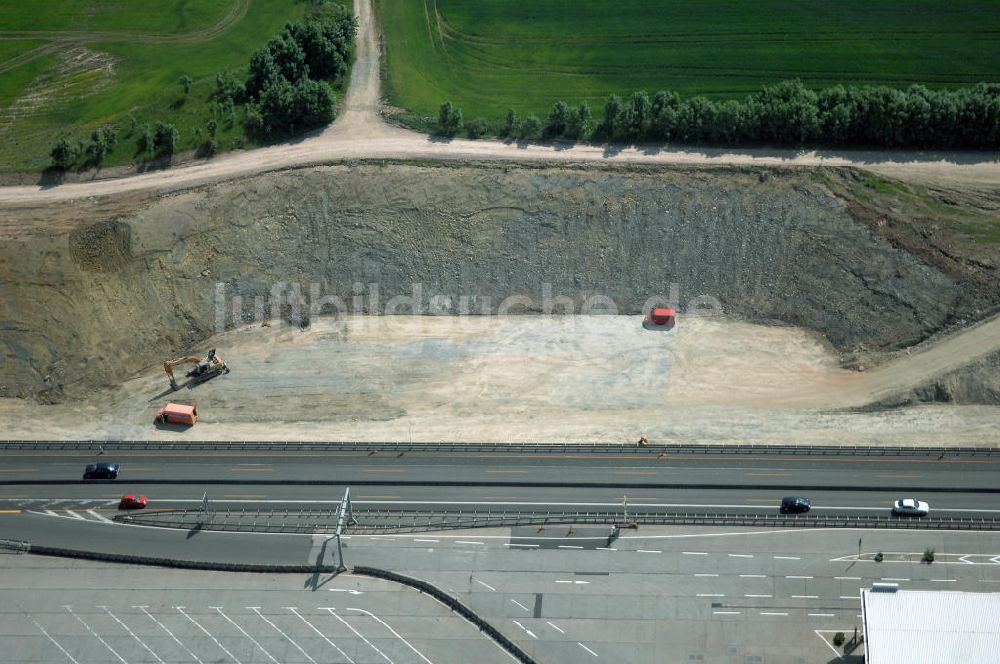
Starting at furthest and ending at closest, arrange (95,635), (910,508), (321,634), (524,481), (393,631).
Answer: (524,481), (910,508), (95,635), (393,631), (321,634)

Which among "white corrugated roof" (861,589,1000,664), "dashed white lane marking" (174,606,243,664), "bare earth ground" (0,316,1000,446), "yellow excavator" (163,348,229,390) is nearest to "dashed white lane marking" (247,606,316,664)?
"dashed white lane marking" (174,606,243,664)

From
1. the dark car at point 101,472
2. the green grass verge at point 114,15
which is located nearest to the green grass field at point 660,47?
the green grass verge at point 114,15

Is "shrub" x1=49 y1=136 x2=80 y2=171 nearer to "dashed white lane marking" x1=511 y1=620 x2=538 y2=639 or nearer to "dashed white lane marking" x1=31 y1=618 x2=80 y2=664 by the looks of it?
"dashed white lane marking" x1=31 y1=618 x2=80 y2=664

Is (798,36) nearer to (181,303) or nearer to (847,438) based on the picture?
(847,438)

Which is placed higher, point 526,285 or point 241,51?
point 241,51

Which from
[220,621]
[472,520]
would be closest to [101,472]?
A: [220,621]

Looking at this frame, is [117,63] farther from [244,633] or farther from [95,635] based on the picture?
[244,633]

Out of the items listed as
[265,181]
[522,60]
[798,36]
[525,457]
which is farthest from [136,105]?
[798,36]
